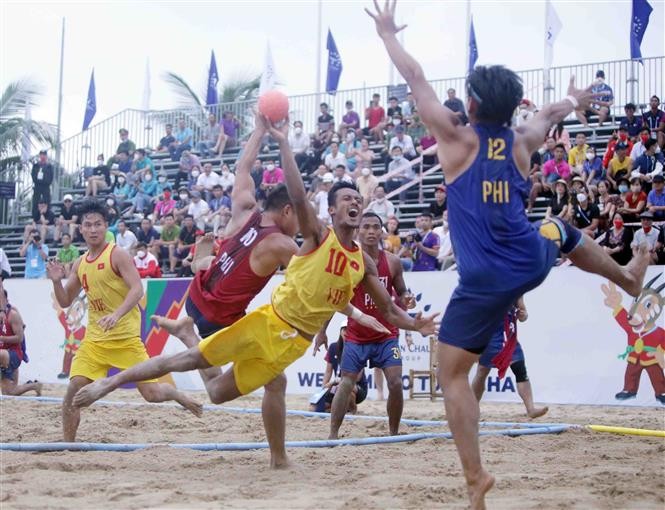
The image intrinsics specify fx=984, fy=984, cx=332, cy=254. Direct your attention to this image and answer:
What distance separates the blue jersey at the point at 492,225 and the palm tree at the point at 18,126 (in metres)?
29.5

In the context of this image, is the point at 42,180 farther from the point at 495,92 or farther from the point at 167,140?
the point at 495,92

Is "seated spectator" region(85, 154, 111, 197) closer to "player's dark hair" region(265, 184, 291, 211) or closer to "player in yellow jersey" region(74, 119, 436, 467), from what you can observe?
"player's dark hair" region(265, 184, 291, 211)

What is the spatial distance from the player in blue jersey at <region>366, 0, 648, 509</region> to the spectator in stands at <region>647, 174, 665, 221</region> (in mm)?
9874

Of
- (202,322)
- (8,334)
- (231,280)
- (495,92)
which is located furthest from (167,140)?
(495,92)

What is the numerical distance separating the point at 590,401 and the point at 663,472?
6.71 m

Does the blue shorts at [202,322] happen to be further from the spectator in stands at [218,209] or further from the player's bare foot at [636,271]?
the spectator in stands at [218,209]

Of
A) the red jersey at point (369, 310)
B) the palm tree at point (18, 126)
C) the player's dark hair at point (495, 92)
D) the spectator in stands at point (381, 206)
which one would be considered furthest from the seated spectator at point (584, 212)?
the palm tree at point (18, 126)

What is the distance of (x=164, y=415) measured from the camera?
1188 cm

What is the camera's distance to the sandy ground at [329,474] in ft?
18.7

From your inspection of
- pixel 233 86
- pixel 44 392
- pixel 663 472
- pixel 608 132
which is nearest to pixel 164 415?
pixel 44 392

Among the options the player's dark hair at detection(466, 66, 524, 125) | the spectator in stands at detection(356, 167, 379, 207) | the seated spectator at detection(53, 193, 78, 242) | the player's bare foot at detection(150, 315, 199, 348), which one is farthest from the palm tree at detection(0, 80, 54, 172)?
the player's dark hair at detection(466, 66, 524, 125)

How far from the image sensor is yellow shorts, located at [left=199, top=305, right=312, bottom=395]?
6609mm

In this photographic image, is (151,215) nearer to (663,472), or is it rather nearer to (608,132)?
(608,132)

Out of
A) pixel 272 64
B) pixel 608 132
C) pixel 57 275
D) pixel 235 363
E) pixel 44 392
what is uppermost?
pixel 272 64
